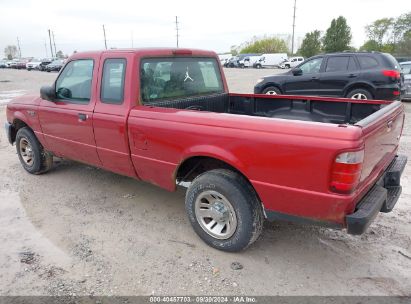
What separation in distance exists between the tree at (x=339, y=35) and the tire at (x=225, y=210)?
171 ft

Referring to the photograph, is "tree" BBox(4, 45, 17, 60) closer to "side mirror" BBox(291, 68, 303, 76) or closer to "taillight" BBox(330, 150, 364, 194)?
"side mirror" BBox(291, 68, 303, 76)

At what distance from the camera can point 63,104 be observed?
4.45 metres

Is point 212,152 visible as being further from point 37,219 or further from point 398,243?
point 37,219

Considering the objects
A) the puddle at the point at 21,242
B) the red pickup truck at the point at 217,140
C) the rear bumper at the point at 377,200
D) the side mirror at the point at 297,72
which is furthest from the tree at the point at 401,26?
the puddle at the point at 21,242

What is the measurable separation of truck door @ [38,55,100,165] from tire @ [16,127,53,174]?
47cm

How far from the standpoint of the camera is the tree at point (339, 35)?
1971 inches

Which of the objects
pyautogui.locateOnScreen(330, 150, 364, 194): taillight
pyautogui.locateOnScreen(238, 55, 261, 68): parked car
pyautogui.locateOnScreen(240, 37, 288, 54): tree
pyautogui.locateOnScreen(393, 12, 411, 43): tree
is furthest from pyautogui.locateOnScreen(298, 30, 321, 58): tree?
pyautogui.locateOnScreen(330, 150, 364, 194): taillight

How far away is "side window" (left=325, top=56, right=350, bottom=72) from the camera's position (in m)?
9.77

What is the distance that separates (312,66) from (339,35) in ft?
148

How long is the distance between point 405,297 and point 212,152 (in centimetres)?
186

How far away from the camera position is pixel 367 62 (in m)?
9.48

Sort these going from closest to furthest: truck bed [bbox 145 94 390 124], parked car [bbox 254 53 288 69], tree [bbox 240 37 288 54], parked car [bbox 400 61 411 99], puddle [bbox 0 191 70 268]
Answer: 1. puddle [bbox 0 191 70 268]
2. truck bed [bbox 145 94 390 124]
3. parked car [bbox 400 61 411 99]
4. parked car [bbox 254 53 288 69]
5. tree [bbox 240 37 288 54]

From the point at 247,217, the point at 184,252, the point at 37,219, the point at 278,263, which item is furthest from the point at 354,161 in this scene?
the point at 37,219

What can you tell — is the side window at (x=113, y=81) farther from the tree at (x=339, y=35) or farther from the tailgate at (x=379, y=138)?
the tree at (x=339, y=35)
